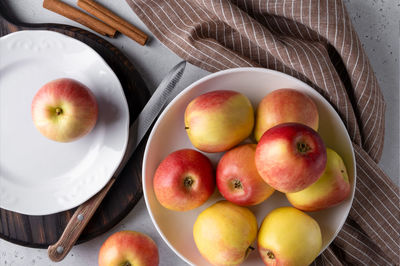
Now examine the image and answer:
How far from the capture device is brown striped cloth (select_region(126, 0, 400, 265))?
0.75m

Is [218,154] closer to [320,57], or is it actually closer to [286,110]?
[286,110]

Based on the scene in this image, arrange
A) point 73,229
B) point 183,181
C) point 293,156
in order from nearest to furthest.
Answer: point 293,156
point 183,181
point 73,229

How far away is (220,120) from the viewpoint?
2.23ft

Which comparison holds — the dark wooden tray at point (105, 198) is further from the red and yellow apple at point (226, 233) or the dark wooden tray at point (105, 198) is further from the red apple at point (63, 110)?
the red and yellow apple at point (226, 233)

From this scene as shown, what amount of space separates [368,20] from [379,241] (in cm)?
48

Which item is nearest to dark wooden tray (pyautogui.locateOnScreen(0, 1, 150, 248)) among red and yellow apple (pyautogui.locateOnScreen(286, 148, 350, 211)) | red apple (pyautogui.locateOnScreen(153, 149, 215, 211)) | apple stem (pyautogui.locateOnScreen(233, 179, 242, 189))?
red apple (pyautogui.locateOnScreen(153, 149, 215, 211))

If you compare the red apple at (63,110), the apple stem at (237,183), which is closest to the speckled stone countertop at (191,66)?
the red apple at (63,110)

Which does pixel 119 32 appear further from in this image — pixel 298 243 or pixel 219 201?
pixel 298 243

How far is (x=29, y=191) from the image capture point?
0.86 metres

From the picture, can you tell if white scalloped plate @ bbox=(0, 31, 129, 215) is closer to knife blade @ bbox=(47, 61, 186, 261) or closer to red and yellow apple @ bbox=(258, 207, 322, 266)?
knife blade @ bbox=(47, 61, 186, 261)

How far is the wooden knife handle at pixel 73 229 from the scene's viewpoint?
81 centimetres

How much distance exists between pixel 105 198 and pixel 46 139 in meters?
0.19

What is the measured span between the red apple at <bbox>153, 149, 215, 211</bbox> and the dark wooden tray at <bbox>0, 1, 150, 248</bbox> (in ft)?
0.44

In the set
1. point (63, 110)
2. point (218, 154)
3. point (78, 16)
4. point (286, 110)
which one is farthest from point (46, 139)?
point (286, 110)
